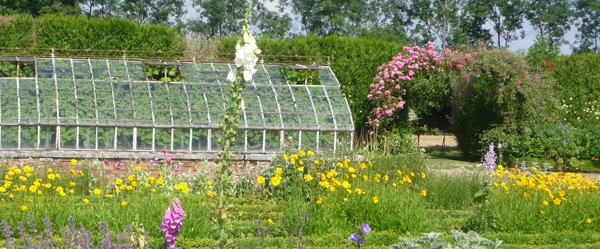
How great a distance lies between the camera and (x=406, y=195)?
23.6 ft

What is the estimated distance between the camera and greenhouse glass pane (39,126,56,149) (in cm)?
1086

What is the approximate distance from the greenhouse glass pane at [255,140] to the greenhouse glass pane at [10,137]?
3.93 m

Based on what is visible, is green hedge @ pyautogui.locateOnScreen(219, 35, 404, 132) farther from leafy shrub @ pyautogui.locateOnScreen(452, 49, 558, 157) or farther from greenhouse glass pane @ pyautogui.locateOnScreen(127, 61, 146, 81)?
greenhouse glass pane @ pyautogui.locateOnScreen(127, 61, 146, 81)

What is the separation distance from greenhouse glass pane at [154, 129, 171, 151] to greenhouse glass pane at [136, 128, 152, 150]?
120mm

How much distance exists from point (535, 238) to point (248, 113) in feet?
21.2

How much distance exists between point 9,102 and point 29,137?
750 millimetres

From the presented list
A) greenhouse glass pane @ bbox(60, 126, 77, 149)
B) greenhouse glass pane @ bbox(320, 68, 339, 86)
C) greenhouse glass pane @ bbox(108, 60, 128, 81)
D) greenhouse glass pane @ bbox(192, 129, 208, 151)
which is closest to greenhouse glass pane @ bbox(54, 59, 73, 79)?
greenhouse glass pane @ bbox(108, 60, 128, 81)

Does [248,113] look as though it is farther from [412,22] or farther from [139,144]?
[412,22]

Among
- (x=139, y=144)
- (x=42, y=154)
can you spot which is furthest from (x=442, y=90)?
(x=42, y=154)

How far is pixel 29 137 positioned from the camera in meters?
10.8

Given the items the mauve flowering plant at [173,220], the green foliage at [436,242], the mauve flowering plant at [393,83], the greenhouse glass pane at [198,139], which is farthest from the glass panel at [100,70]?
the green foliage at [436,242]

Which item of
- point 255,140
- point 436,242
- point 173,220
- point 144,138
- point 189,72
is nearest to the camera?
point 173,220

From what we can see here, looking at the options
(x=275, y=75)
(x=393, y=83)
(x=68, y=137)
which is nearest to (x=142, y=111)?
(x=68, y=137)

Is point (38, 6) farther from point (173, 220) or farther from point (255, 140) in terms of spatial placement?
point (173, 220)
